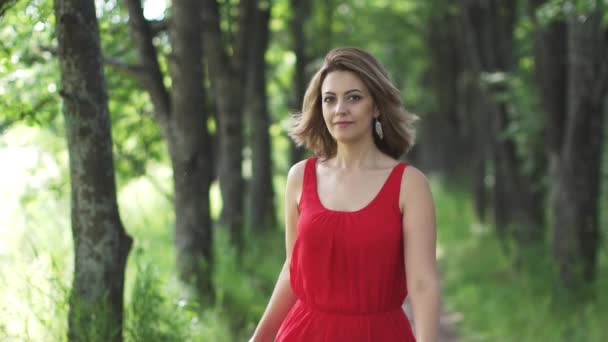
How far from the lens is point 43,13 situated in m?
3.97

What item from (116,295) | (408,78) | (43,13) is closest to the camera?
(43,13)

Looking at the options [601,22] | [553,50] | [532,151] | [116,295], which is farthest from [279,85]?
[116,295]

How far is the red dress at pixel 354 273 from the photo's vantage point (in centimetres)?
312

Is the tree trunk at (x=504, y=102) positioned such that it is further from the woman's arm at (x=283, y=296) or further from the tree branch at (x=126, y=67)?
the woman's arm at (x=283, y=296)

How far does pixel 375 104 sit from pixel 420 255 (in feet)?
2.36

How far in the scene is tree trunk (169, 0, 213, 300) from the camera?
6238 mm

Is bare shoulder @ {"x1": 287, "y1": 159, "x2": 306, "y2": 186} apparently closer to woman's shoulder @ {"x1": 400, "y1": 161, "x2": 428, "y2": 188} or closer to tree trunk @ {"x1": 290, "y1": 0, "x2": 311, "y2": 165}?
woman's shoulder @ {"x1": 400, "y1": 161, "x2": 428, "y2": 188}

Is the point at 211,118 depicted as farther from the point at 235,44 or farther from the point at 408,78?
the point at 408,78

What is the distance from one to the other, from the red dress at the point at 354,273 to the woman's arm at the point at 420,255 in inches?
2.1

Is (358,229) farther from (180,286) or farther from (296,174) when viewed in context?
(180,286)

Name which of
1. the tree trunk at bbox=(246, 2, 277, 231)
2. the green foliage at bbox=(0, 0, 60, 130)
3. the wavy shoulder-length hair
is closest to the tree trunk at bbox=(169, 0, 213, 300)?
the green foliage at bbox=(0, 0, 60, 130)

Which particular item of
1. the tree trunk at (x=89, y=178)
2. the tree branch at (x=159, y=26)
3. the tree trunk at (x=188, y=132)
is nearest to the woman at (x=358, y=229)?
the tree trunk at (x=89, y=178)

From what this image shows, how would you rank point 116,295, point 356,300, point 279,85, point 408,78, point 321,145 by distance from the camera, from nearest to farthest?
point 356,300 → point 321,145 → point 116,295 → point 279,85 → point 408,78

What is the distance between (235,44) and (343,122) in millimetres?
7310
